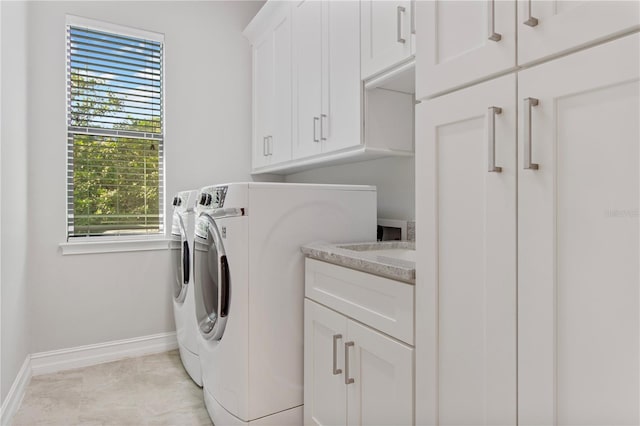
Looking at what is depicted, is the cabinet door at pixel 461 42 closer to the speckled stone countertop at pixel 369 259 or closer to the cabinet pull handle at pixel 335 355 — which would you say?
the speckled stone countertop at pixel 369 259

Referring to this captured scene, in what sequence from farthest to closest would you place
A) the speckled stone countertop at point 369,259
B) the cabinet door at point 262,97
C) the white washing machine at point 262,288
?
the cabinet door at point 262,97 < the white washing machine at point 262,288 < the speckled stone countertop at point 369,259

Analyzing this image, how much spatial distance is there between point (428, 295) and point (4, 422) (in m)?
2.04

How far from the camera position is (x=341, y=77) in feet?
6.58

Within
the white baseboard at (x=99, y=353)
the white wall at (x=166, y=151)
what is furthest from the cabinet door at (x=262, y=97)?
the white baseboard at (x=99, y=353)

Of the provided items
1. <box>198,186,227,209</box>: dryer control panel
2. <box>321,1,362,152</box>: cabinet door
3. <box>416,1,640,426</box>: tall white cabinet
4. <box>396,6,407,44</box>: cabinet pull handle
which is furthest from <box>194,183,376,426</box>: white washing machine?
<box>416,1,640,426</box>: tall white cabinet

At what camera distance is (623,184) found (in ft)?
2.25

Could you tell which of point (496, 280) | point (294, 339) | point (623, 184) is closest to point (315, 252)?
point (294, 339)

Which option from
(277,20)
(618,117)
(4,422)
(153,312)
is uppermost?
(277,20)

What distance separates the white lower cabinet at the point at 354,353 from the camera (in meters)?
1.20

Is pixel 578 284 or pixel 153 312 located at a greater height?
pixel 578 284

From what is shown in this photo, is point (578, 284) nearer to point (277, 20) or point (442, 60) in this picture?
point (442, 60)

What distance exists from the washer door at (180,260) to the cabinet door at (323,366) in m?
0.99

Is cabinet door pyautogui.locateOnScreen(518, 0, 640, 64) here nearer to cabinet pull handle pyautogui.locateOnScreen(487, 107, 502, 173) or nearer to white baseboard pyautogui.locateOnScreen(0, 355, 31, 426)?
cabinet pull handle pyautogui.locateOnScreen(487, 107, 502, 173)

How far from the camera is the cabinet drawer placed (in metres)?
1.18
